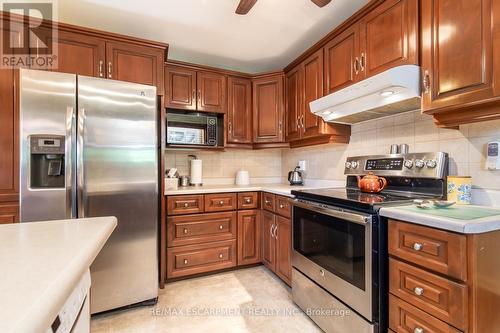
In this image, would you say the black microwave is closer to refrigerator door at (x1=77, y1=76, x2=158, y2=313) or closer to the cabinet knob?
refrigerator door at (x1=77, y1=76, x2=158, y2=313)

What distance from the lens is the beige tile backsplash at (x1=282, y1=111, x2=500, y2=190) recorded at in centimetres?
137

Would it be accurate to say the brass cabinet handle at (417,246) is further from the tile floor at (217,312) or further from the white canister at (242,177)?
the white canister at (242,177)

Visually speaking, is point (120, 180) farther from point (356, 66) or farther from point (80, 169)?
point (356, 66)

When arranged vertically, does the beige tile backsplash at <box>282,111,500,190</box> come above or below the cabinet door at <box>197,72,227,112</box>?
below

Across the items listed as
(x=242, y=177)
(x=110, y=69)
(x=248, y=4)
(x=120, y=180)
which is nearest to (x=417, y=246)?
(x=248, y=4)

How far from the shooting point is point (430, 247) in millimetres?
1051

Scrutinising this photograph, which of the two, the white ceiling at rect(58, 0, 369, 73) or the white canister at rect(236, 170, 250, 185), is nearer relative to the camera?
the white ceiling at rect(58, 0, 369, 73)

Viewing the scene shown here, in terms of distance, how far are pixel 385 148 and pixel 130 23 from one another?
2.43m

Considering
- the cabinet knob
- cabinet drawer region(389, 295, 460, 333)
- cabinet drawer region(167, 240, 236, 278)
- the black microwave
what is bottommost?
cabinet drawer region(167, 240, 236, 278)

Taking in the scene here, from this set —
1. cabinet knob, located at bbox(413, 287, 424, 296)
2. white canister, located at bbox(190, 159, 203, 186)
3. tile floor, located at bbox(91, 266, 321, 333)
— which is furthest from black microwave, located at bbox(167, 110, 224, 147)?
cabinet knob, located at bbox(413, 287, 424, 296)

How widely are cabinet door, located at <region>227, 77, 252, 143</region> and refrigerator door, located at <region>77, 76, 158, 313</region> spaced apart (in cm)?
102

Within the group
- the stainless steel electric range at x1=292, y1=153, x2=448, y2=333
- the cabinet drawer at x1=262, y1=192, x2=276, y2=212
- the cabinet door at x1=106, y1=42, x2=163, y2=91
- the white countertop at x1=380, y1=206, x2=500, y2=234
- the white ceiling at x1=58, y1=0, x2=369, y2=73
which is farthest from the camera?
the cabinet drawer at x1=262, y1=192, x2=276, y2=212

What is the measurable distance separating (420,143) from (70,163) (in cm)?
245

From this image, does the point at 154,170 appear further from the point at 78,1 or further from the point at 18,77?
the point at 78,1
